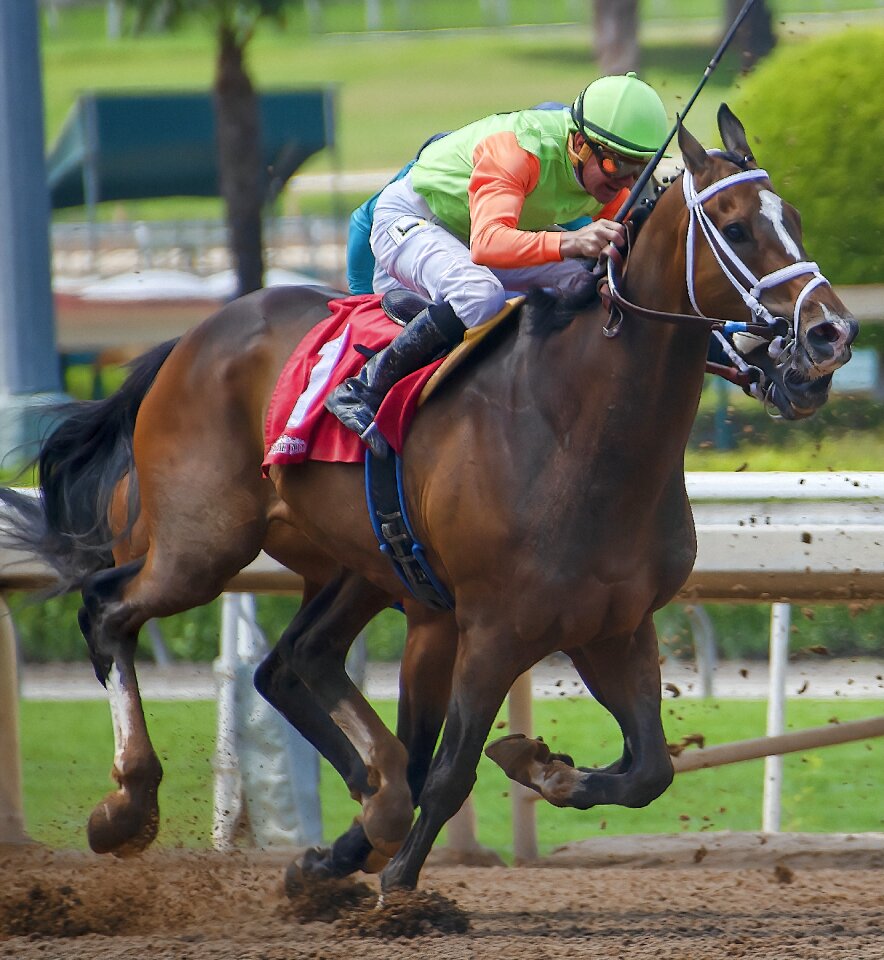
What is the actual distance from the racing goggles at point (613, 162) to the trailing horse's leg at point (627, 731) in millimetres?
989

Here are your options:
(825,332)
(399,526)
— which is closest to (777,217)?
(825,332)

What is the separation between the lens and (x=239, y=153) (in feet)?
50.2

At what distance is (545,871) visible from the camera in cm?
460

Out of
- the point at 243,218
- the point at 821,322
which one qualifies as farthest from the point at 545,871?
the point at 243,218

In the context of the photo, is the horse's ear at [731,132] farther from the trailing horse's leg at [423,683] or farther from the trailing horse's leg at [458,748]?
the trailing horse's leg at [423,683]

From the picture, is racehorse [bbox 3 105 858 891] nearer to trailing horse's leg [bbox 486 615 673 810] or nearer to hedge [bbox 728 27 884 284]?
trailing horse's leg [bbox 486 615 673 810]

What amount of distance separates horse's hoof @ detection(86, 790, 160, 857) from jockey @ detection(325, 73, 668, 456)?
3.86ft

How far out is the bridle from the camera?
326 cm

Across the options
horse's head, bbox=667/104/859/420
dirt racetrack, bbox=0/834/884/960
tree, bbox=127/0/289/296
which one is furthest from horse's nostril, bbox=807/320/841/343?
tree, bbox=127/0/289/296

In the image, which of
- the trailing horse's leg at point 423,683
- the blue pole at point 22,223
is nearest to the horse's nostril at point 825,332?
the trailing horse's leg at point 423,683

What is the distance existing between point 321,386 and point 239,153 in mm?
11666

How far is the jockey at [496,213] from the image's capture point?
11.8ft

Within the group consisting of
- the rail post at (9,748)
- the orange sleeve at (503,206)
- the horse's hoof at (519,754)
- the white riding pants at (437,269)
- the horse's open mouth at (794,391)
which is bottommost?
the rail post at (9,748)

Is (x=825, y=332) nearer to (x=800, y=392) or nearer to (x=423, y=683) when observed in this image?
(x=800, y=392)
